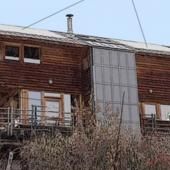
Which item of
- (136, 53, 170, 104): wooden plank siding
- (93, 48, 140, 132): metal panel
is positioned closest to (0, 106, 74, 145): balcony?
(93, 48, 140, 132): metal panel

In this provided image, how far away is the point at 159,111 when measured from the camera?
105ft

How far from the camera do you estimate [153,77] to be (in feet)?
107

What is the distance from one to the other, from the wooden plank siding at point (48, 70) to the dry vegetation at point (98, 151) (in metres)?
7.58

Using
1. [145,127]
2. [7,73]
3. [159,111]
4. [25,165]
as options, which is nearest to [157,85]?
[159,111]

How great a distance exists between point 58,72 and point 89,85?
1688 mm

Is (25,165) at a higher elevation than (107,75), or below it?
below

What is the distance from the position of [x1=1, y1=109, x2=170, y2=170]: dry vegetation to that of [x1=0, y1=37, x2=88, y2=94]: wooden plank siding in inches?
298

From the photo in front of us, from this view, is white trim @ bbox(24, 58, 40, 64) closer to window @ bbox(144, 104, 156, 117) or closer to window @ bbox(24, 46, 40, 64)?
window @ bbox(24, 46, 40, 64)

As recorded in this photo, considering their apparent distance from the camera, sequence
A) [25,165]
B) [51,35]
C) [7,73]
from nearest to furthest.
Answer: [25,165] < [7,73] < [51,35]

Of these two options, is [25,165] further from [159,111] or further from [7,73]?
[159,111]

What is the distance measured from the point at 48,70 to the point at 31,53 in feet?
3.85

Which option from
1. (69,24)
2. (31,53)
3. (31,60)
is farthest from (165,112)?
(69,24)

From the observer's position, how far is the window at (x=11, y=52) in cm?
2934

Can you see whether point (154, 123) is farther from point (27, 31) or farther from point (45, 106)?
point (27, 31)
